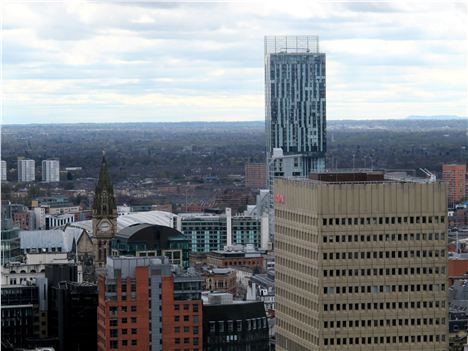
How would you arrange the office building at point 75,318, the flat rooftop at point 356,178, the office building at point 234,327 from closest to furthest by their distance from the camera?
the flat rooftop at point 356,178
the office building at point 234,327
the office building at point 75,318

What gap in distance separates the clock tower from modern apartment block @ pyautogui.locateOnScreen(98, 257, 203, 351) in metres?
42.9

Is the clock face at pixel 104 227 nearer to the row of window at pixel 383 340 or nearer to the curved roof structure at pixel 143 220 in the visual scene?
the curved roof structure at pixel 143 220

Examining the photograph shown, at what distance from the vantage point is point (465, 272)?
128m

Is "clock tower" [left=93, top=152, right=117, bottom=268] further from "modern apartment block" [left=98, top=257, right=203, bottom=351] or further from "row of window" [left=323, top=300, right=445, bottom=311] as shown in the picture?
"row of window" [left=323, top=300, right=445, bottom=311]

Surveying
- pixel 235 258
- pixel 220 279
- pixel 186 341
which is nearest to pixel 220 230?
pixel 235 258

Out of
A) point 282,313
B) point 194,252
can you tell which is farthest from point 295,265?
point 194,252

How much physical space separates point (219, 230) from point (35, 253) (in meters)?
45.9

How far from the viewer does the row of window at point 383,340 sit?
2530 inches

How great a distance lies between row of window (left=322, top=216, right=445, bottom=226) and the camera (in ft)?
211

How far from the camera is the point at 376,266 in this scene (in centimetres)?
6462

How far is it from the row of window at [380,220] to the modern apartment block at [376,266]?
3 centimetres

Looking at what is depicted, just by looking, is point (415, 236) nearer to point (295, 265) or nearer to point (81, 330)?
point (295, 265)

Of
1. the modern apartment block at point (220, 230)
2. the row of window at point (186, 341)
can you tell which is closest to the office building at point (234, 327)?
the row of window at point (186, 341)

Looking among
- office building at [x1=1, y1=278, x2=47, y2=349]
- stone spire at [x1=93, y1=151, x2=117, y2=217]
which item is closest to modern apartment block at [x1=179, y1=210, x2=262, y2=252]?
stone spire at [x1=93, y1=151, x2=117, y2=217]
